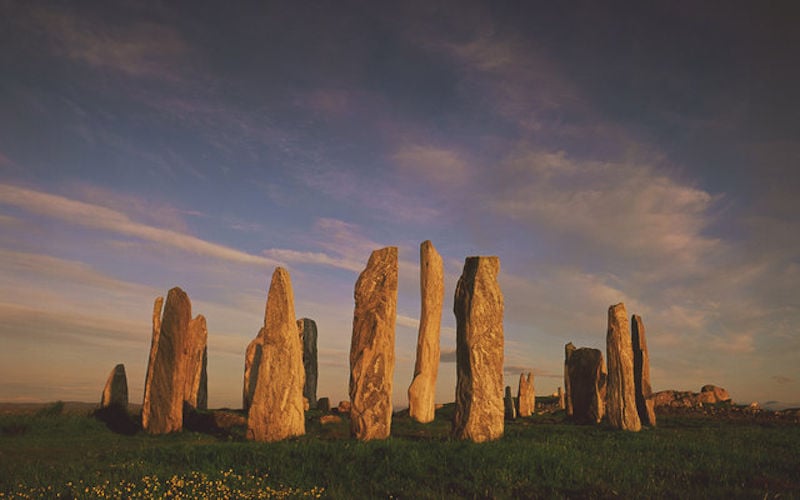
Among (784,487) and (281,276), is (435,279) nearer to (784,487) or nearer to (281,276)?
(281,276)

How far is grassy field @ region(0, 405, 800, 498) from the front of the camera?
957 centimetres

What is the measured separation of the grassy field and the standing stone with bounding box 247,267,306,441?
3.65 m

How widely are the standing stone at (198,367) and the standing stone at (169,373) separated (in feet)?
35.2

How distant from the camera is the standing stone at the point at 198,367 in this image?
31781mm

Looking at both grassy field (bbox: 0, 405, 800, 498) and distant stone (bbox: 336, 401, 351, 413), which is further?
distant stone (bbox: 336, 401, 351, 413)

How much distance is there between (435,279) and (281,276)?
8644 millimetres

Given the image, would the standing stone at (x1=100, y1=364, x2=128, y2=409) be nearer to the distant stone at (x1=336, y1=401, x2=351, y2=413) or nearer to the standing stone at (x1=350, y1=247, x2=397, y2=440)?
the distant stone at (x1=336, y1=401, x2=351, y2=413)

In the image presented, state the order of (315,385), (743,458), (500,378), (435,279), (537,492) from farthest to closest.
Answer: (315,385) → (435,279) → (500,378) → (743,458) → (537,492)

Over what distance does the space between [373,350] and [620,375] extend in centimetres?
1027

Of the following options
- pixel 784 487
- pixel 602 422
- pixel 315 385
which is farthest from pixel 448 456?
pixel 315 385

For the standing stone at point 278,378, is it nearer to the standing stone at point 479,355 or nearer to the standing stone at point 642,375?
the standing stone at point 479,355

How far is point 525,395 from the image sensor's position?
33.9m

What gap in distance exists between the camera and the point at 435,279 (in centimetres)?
2494

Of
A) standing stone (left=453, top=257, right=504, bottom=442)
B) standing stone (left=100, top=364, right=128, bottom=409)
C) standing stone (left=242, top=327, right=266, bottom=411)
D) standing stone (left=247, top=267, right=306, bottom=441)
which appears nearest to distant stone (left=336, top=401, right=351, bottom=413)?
standing stone (left=242, top=327, right=266, bottom=411)
